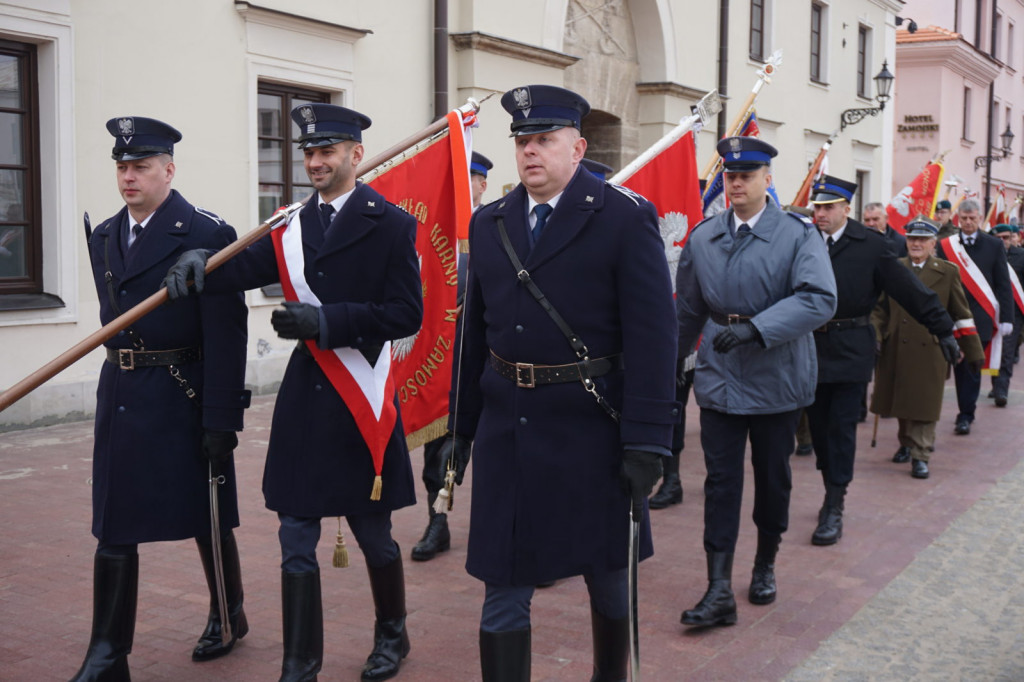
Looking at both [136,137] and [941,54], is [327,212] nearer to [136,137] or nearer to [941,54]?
[136,137]

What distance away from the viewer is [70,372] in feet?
29.9

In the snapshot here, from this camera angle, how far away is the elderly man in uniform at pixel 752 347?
4781mm

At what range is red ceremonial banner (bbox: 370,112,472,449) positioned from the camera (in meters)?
4.96

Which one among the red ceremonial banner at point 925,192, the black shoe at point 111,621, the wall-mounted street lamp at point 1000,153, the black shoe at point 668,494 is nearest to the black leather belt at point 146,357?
the black shoe at point 111,621

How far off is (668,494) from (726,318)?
2.24m

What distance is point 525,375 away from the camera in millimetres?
3422

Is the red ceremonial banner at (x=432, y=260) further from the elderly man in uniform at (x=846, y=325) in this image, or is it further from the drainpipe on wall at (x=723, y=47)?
the drainpipe on wall at (x=723, y=47)

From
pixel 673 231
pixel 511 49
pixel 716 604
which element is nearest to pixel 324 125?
pixel 716 604

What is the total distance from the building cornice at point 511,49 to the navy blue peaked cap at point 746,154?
8418mm

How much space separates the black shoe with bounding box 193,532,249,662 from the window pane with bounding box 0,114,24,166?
18.8 ft

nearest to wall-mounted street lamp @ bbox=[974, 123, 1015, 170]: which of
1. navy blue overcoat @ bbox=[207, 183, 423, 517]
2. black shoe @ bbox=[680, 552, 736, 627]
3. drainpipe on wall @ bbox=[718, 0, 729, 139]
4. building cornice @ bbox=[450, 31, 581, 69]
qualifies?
drainpipe on wall @ bbox=[718, 0, 729, 139]

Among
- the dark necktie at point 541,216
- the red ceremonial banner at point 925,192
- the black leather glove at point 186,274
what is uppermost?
the red ceremonial banner at point 925,192

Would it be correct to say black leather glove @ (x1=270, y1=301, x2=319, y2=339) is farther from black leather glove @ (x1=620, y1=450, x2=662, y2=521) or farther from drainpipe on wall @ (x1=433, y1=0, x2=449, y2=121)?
drainpipe on wall @ (x1=433, y1=0, x2=449, y2=121)

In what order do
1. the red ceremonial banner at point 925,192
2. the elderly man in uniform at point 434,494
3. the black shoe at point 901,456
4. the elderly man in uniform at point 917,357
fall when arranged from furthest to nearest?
1. the red ceremonial banner at point 925,192
2. the black shoe at point 901,456
3. the elderly man in uniform at point 917,357
4. the elderly man in uniform at point 434,494
